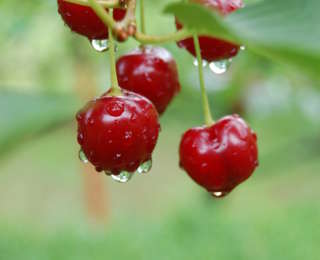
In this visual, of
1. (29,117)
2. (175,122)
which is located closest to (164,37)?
(29,117)

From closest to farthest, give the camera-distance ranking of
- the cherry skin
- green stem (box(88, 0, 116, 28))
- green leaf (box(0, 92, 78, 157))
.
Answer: green stem (box(88, 0, 116, 28)), the cherry skin, green leaf (box(0, 92, 78, 157))

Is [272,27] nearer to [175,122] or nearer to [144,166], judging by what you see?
[144,166]

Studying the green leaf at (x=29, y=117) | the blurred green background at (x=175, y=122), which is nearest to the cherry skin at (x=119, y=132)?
the blurred green background at (x=175, y=122)

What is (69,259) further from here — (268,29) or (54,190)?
(54,190)

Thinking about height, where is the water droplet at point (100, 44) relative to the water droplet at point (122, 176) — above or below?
above

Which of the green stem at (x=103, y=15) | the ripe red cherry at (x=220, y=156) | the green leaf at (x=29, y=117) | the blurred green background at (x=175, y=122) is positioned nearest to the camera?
the green stem at (x=103, y=15)

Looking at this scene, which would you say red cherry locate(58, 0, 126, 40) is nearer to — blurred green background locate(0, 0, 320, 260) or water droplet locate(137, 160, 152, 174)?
water droplet locate(137, 160, 152, 174)

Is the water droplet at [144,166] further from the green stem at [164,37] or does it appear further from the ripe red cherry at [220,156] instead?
the green stem at [164,37]

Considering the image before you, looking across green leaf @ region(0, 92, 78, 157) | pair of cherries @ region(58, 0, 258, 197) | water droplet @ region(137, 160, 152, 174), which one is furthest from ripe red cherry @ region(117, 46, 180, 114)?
green leaf @ region(0, 92, 78, 157)
